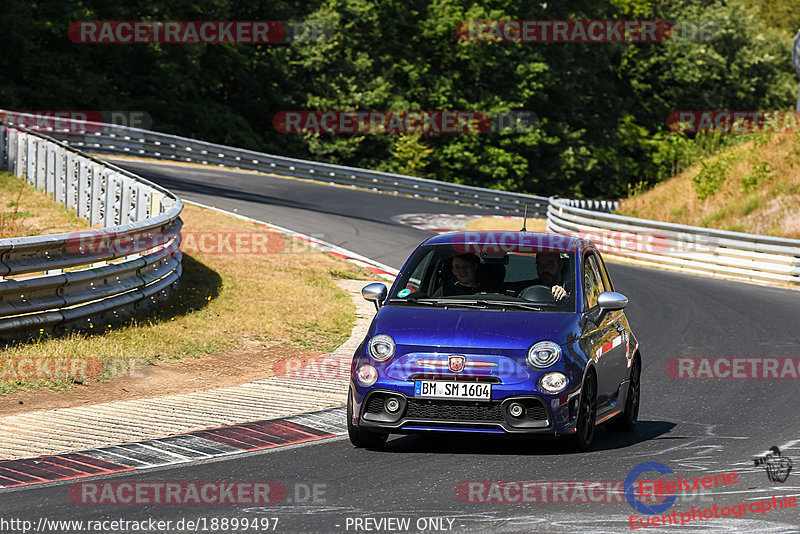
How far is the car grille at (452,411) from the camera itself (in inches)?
319

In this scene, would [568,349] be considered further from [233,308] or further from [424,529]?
[233,308]

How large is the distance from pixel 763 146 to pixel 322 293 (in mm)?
20971

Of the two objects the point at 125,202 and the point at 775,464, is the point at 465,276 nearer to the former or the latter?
the point at 775,464

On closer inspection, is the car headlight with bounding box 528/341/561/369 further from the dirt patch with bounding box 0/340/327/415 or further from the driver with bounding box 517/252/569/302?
the dirt patch with bounding box 0/340/327/415

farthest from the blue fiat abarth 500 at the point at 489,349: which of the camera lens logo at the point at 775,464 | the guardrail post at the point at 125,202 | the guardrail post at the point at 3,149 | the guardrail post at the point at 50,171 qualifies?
the guardrail post at the point at 3,149

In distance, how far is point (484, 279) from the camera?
→ 9234 mm

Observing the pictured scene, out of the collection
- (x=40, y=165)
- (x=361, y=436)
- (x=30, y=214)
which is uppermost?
(x=40, y=165)

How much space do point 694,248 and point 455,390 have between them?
19362mm

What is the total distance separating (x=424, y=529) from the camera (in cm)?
617

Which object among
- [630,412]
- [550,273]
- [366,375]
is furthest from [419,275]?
[630,412]

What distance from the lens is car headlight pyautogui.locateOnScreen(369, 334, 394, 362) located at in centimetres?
831

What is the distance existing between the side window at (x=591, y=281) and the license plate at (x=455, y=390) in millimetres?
1465

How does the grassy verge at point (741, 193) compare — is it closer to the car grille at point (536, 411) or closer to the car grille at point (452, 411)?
the car grille at point (536, 411)

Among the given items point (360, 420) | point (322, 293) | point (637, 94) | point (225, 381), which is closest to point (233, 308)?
point (322, 293)
